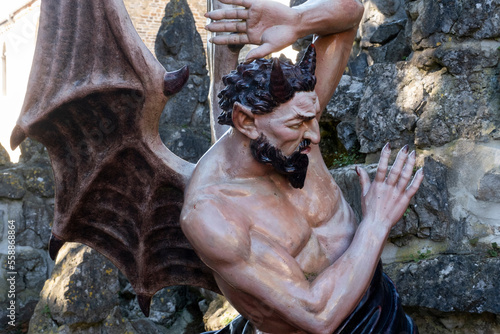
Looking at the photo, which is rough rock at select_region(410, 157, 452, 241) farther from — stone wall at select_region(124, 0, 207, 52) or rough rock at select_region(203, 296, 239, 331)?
stone wall at select_region(124, 0, 207, 52)

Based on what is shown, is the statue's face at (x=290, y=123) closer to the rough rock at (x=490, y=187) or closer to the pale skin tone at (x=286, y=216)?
the pale skin tone at (x=286, y=216)

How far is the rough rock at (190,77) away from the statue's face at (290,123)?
2.97m

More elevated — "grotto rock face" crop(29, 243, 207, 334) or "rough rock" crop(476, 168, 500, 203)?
"rough rock" crop(476, 168, 500, 203)

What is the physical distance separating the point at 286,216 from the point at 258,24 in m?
0.60

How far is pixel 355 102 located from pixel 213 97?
1039 millimetres

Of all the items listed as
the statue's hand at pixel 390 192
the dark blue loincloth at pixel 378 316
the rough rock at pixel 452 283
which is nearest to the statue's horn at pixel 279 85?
the statue's hand at pixel 390 192

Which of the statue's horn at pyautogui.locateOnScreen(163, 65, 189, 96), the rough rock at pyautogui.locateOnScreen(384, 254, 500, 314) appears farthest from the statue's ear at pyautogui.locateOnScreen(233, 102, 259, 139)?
the rough rock at pyautogui.locateOnScreen(384, 254, 500, 314)

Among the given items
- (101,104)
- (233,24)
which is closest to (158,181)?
(101,104)

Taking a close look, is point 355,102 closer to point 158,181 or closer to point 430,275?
point 430,275

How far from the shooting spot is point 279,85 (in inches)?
62.8

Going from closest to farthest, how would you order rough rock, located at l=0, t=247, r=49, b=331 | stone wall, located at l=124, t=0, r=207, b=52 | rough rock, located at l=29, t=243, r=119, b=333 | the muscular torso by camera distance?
the muscular torso < rough rock, located at l=29, t=243, r=119, b=333 < rough rock, located at l=0, t=247, r=49, b=331 < stone wall, located at l=124, t=0, r=207, b=52

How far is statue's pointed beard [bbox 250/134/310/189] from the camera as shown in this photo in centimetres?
167

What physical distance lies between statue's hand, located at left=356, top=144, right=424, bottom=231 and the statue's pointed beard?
0.85 feet

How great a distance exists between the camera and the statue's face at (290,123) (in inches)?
64.6
